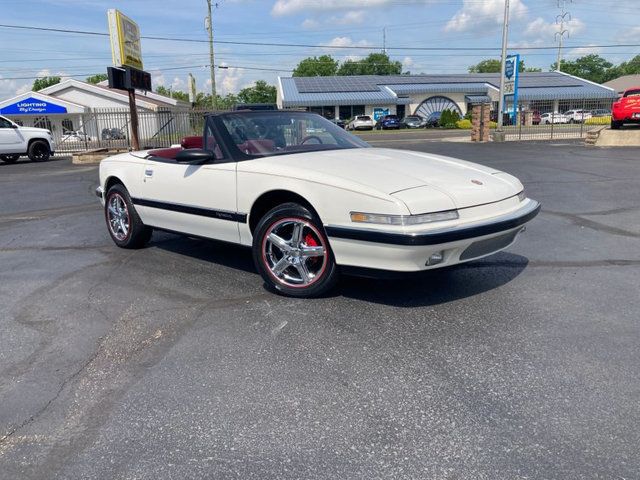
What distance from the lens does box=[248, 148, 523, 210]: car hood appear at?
3740 mm

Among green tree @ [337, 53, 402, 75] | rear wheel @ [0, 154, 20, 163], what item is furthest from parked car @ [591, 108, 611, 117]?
green tree @ [337, 53, 402, 75]

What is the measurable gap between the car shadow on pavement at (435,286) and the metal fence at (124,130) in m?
20.9

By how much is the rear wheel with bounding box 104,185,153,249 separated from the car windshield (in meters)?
1.56

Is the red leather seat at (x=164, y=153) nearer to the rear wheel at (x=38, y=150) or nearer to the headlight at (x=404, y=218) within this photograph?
the headlight at (x=404, y=218)

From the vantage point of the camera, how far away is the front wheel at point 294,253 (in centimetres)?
397

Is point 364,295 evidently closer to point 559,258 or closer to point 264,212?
point 264,212

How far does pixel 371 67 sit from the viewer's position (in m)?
109

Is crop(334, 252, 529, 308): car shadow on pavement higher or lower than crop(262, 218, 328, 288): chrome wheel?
lower

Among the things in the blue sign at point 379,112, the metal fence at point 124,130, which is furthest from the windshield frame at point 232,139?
the blue sign at point 379,112

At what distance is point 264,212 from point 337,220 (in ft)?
2.84

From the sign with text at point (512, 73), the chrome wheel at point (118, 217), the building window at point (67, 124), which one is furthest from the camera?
the building window at point (67, 124)

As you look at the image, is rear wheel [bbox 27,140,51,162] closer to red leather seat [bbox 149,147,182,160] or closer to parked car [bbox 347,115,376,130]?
red leather seat [bbox 149,147,182,160]

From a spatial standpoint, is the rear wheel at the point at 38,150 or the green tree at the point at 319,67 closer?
the rear wheel at the point at 38,150

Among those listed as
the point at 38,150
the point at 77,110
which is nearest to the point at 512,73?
the point at 38,150
